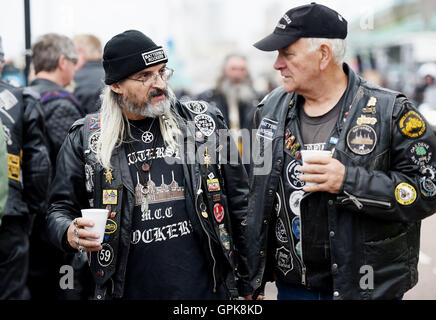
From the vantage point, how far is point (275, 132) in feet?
12.2

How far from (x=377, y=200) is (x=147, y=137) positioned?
1.43 metres

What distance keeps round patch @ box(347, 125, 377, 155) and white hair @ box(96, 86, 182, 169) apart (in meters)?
1.06

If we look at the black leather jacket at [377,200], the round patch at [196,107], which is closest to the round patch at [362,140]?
the black leather jacket at [377,200]

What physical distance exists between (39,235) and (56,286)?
54 centimetres

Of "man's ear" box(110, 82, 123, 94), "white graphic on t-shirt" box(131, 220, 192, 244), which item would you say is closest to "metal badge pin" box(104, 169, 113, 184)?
"white graphic on t-shirt" box(131, 220, 192, 244)

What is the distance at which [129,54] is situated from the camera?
12.2 ft

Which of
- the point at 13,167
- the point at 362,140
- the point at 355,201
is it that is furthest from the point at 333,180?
the point at 13,167

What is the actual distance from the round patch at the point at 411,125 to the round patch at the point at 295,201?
0.67 metres

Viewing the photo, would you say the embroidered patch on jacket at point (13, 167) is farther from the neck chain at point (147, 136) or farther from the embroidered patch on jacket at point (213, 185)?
the embroidered patch on jacket at point (213, 185)

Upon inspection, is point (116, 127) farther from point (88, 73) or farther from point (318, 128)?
point (88, 73)

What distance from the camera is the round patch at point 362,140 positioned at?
3.34 m

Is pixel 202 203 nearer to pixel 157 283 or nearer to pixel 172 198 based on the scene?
pixel 172 198

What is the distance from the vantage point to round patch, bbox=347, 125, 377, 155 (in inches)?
132

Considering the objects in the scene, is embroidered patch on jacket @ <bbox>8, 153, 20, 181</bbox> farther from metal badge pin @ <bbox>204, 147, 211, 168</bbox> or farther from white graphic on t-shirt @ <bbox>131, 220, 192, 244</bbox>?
metal badge pin @ <bbox>204, 147, 211, 168</bbox>
